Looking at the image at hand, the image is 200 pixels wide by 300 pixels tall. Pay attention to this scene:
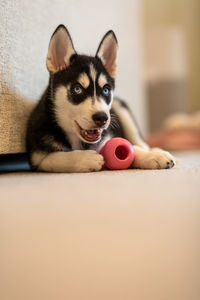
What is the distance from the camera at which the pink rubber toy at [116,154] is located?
52.4 inches

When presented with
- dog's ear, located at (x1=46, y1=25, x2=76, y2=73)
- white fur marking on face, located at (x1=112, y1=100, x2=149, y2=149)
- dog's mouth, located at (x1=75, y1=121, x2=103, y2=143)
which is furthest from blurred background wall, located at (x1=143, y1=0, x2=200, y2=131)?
dog's mouth, located at (x1=75, y1=121, x2=103, y2=143)

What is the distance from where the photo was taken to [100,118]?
3.98 ft

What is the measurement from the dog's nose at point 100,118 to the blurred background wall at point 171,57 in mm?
3931

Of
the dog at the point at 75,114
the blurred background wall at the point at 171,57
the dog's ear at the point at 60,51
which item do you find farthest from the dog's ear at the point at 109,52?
the blurred background wall at the point at 171,57

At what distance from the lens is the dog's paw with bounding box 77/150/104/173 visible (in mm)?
1271

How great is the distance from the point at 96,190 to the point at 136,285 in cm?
32

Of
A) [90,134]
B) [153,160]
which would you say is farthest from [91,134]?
[153,160]

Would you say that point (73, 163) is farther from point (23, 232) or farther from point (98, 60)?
point (23, 232)

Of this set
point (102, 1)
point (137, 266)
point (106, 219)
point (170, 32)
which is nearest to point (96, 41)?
point (102, 1)

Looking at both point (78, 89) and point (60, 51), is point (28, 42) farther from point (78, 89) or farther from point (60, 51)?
point (78, 89)

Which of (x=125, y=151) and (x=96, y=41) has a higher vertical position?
(x=96, y=41)

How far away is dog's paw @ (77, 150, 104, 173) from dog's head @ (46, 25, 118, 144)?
0.15 ft

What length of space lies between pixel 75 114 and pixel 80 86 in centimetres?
9

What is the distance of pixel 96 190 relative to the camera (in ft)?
3.21
